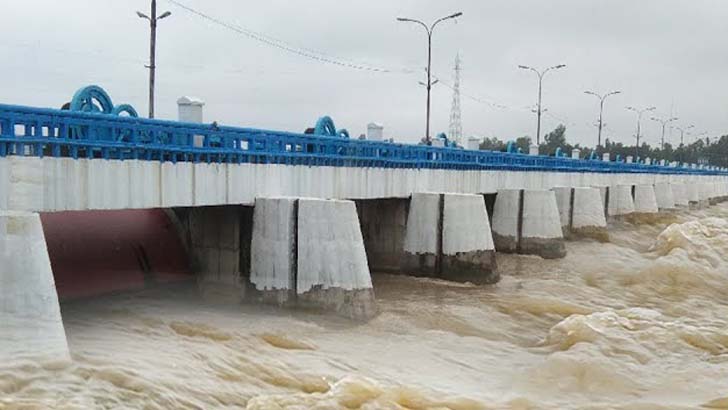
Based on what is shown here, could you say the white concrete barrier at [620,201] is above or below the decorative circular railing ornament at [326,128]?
below

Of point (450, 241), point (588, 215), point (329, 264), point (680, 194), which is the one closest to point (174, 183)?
point (329, 264)

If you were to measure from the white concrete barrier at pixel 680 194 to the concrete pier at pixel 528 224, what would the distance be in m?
35.0

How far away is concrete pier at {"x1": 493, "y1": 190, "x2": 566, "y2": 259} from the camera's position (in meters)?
28.8

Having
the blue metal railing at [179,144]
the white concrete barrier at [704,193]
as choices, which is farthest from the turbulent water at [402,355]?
the white concrete barrier at [704,193]

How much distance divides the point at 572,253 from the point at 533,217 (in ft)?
8.15

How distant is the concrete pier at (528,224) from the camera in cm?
2875

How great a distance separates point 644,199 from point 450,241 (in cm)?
3321

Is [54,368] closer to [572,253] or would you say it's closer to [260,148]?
[260,148]

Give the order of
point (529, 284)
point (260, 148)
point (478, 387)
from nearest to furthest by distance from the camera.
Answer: point (478, 387) → point (260, 148) → point (529, 284)

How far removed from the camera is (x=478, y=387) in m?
11.7

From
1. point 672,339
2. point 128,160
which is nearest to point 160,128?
point 128,160

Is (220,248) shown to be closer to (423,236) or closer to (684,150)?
(423,236)

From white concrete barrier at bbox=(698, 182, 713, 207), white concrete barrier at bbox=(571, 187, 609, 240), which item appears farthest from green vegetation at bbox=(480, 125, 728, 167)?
white concrete barrier at bbox=(571, 187, 609, 240)

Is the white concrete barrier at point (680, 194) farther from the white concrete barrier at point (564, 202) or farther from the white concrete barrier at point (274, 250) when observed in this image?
the white concrete barrier at point (274, 250)
